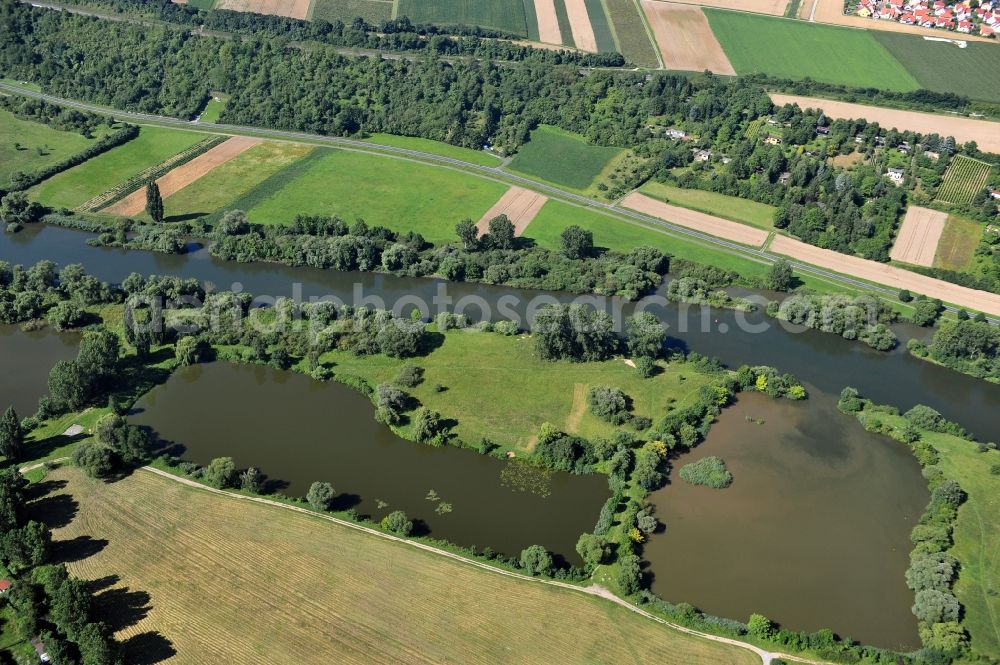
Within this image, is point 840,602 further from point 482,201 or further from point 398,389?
point 482,201

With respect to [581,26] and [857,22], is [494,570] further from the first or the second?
[857,22]

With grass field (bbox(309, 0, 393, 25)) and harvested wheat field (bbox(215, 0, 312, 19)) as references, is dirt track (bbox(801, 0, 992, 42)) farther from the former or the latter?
harvested wheat field (bbox(215, 0, 312, 19))

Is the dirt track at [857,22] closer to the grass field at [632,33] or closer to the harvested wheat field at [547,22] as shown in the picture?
the grass field at [632,33]

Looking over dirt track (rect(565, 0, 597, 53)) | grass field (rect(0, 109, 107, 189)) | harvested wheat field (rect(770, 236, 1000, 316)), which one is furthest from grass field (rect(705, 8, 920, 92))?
grass field (rect(0, 109, 107, 189))

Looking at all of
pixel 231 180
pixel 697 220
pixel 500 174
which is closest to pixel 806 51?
pixel 697 220

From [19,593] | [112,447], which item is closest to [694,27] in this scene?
[112,447]

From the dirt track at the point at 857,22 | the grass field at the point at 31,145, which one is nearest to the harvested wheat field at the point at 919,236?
the dirt track at the point at 857,22
